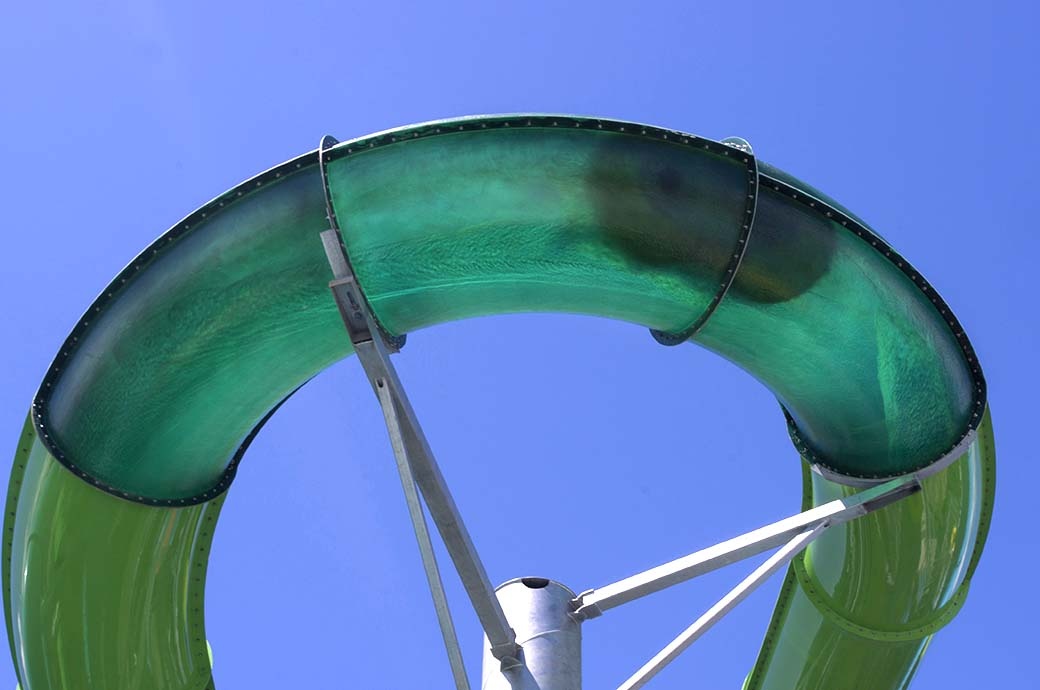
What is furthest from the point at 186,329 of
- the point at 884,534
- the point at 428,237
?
the point at 884,534

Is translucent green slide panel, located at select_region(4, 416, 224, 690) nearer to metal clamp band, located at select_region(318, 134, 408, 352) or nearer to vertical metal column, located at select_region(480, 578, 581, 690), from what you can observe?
metal clamp band, located at select_region(318, 134, 408, 352)

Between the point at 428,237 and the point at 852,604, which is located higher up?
the point at 428,237

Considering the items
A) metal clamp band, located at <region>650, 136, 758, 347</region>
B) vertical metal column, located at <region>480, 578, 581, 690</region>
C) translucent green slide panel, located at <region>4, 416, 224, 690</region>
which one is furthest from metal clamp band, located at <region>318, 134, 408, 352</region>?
translucent green slide panel, located at <region>4, 416, 224, 690</region>

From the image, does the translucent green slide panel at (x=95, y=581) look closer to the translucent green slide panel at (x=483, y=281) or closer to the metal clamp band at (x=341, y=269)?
the translucent green slide panel at (x=483, y=281)

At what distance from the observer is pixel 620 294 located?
744 centimetres

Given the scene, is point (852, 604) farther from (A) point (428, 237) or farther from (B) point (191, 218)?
(B) point (191, 218)

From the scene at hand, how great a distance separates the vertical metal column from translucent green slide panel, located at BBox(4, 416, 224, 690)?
7.56 ft

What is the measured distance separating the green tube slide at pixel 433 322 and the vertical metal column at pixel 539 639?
5.51 ft

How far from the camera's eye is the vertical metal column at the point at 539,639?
22.9ft

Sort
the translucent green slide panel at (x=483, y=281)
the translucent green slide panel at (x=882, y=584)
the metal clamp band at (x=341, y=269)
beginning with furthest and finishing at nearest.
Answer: the translucent green slide panel at (x=882, y=584)
the translucent green slide panel at (x=483, y=281)
the metal clamp band at (x=341, y=269)

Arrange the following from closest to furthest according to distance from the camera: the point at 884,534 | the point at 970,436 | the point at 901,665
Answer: the point at 970,436 < the point at 884,534 < the point at 901,665

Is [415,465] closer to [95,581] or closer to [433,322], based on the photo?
→ [433,322]

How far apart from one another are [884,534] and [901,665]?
1.32m

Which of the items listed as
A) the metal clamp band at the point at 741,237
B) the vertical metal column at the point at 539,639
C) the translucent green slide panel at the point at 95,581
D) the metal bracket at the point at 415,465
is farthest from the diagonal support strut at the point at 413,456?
the translucent green slide panel at the point at 95,581
